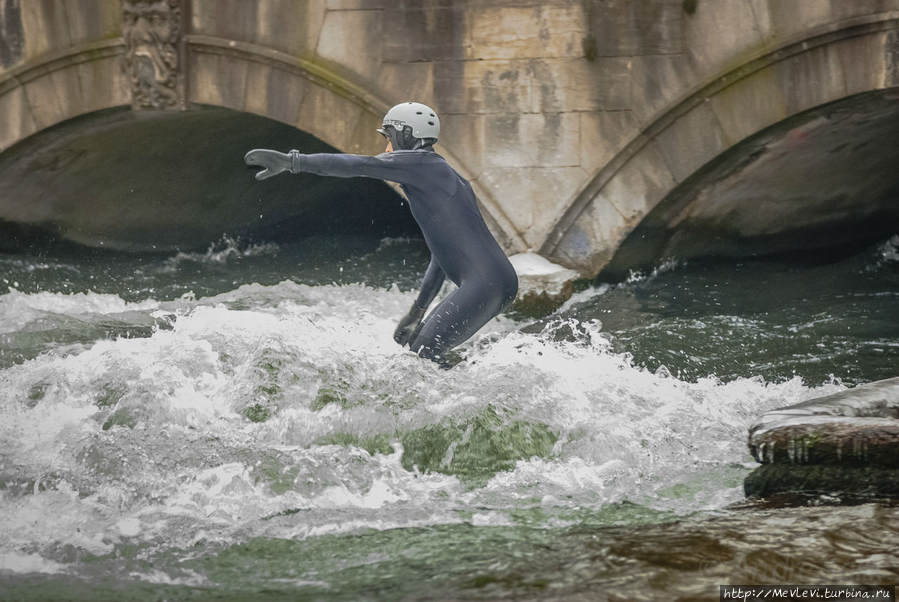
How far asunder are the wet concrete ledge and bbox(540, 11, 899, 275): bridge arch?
3428 mm

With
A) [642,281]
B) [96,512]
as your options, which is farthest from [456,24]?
[96,512]

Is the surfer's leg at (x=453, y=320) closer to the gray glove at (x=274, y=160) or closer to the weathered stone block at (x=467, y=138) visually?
the gray glove at (x=274, y=160)

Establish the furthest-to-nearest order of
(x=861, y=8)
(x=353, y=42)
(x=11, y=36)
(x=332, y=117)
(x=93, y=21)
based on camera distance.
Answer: (x=11, y=36), (x=93, y=21), (x=332, y=117), (x=353, y=42), (x=861, y=8)

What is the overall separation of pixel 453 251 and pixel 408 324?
57 cm

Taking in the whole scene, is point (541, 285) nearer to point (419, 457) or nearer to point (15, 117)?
point (419, 457)

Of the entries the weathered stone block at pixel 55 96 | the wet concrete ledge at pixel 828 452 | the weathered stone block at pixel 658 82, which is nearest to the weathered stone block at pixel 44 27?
the weathered stone block at pixel 55 96

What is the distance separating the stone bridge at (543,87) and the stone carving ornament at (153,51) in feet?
0.05

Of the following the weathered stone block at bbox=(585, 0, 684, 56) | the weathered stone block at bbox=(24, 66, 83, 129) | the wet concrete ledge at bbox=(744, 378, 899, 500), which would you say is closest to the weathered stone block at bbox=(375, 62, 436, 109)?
the weathered stone block at bbox=(585, 0, 684, 56)

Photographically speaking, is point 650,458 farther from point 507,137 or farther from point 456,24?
point 456,24

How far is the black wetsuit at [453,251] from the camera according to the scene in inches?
168

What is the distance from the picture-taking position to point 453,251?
436 centimetres

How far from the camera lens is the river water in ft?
8.95

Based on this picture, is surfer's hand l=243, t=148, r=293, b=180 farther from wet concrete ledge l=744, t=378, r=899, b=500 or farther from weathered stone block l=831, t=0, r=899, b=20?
weathered stone block l=831, t=0, r=899, b=20

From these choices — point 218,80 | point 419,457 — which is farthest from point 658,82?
point 419,457
